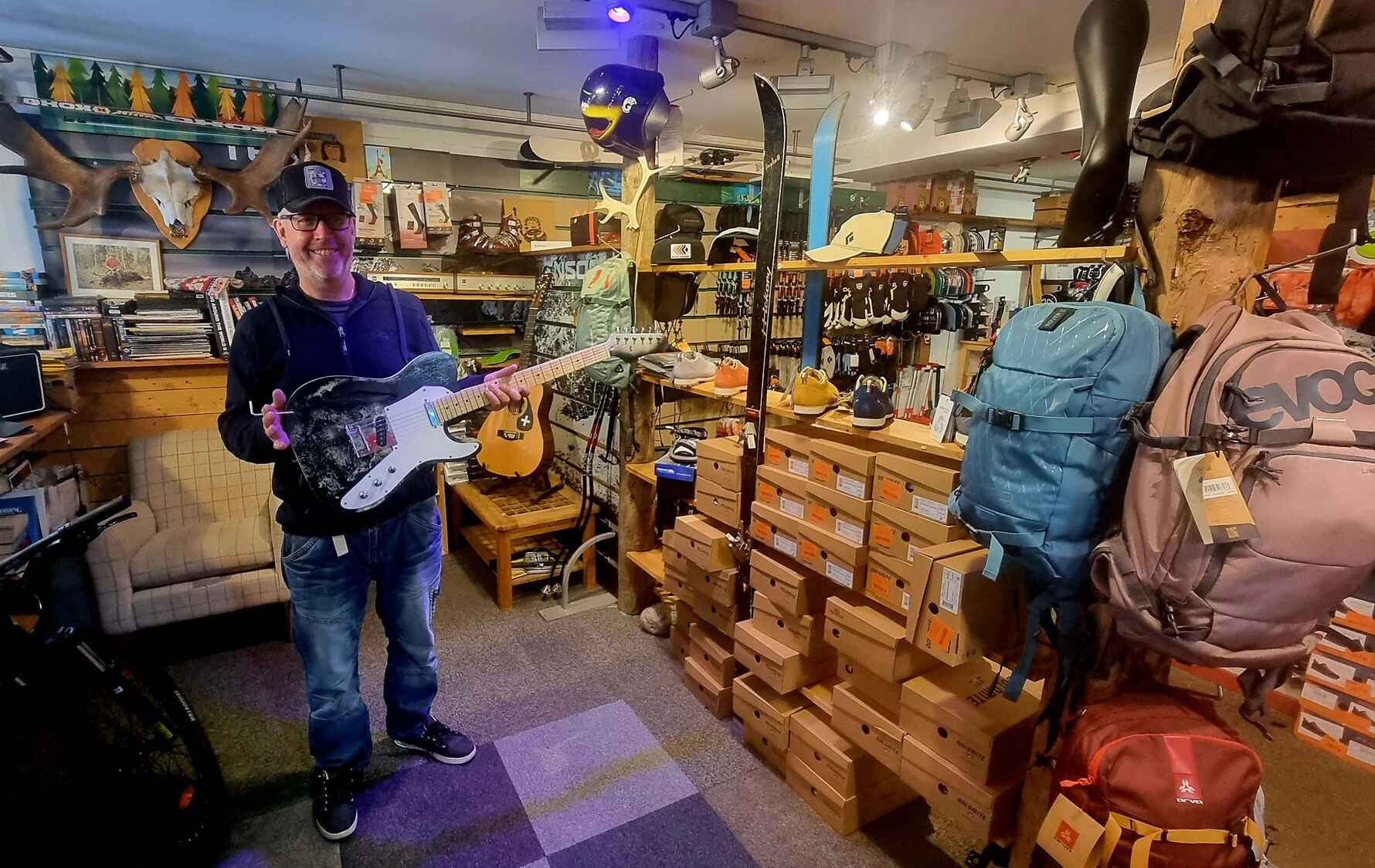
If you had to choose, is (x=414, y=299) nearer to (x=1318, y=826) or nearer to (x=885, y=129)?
(x=1318, y=826)

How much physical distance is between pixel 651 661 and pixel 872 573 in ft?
4.26

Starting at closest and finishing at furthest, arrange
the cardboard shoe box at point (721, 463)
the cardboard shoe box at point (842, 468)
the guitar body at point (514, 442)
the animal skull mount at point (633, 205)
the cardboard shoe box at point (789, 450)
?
the cardboard shoe box at point (842, 468) < the cardboard shoe box at point (789, 450) < the cardboard shoe box at point (721, 463) < the animal skull mount at point (633, 205) < the guitar body at point (514, 442)

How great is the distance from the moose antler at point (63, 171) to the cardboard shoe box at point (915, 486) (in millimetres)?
3833

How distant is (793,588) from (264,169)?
347 cm

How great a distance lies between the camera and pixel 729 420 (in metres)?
2.83

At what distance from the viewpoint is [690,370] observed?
8.72 ft

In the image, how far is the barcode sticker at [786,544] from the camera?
209 centimetres

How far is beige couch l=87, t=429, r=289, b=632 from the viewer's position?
2.54 m

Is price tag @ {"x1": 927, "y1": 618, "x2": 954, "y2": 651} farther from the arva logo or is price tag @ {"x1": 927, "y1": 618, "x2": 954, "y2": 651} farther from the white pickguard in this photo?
the white pickguard

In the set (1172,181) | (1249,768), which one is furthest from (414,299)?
(1249,768)

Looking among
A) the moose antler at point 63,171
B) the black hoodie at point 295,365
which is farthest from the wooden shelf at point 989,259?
the moose antler at point 63,171

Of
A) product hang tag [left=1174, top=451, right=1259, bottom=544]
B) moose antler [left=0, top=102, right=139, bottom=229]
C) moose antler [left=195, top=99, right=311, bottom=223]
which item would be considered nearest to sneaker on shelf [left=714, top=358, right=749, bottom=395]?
product hang tag [left=1174, top=451, right=1259, bottom=544]

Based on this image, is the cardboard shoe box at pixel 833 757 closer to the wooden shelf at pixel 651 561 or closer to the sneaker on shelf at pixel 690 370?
the wooden shelf at pixel 651 561

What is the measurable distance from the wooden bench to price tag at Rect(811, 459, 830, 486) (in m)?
1.64
